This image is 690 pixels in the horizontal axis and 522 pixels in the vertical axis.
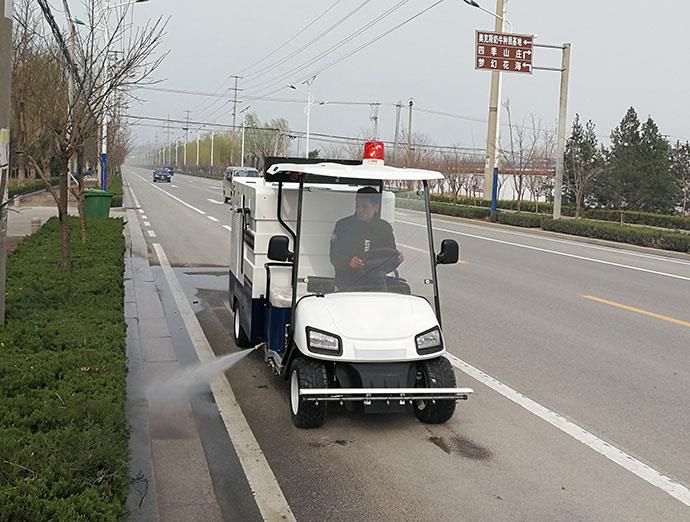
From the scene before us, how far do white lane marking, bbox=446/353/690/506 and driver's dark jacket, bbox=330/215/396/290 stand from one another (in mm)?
1740

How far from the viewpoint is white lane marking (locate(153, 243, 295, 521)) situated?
14.6ft

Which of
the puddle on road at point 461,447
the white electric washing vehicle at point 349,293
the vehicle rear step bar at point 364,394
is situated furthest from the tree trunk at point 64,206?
the puddle on road at point 461,447

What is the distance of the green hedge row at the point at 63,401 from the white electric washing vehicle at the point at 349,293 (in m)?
1.28

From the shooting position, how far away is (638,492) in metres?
4.77

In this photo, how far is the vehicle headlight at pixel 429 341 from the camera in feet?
18.4

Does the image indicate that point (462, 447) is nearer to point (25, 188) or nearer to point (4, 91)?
point (4, 91)

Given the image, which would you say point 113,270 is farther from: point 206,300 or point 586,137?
point 586,137

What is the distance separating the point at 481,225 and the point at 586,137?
17.3m

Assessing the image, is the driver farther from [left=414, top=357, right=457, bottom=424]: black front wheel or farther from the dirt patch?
the dirt patch

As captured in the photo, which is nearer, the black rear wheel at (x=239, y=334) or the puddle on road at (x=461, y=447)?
the puddle on road at (x=461, y=447)

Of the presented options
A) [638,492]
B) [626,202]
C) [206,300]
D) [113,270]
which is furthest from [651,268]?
[626,202]

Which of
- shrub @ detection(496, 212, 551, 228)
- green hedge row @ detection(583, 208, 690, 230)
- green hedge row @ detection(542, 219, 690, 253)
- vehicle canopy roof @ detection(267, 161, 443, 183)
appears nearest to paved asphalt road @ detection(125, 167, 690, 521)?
vehicle canopy roof @ detection(267, 161, 443, 183)

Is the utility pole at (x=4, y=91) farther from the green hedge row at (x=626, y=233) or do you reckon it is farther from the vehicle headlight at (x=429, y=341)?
the green hedge row at (x=626, y=233)

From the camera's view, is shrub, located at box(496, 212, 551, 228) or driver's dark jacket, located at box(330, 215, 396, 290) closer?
driver's dark jacket, located at box(330, 215, 396, 290)
